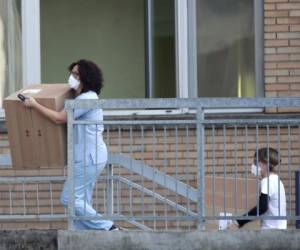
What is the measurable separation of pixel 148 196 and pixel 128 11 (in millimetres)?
2972

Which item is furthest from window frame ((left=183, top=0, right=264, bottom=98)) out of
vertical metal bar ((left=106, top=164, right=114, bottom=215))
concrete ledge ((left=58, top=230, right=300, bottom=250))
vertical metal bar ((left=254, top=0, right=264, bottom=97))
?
concrete ledge ((left=58, top=230, right=300, bottom=250))

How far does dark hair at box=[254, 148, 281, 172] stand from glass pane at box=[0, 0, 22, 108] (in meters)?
3.66

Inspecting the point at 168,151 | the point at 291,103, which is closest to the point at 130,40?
the point at 168,151

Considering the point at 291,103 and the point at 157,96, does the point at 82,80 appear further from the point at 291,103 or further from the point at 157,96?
the point at 157,96

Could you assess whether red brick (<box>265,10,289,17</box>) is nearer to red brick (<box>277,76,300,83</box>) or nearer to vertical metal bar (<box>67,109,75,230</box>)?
red brick (<box>277,76,300,83</box>)

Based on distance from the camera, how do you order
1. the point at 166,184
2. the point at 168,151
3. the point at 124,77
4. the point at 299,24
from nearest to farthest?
the point at 166,184, the point at 168,151, the point at 299,24, the point at 124,77

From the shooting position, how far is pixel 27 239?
7.96m

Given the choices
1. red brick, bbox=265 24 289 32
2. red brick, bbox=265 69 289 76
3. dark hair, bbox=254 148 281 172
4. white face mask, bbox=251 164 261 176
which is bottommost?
white face mask, bbox=251 164 261 176

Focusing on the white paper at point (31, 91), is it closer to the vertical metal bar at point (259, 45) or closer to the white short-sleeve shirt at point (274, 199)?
the white short-sleeve shirt at point (274, 199)

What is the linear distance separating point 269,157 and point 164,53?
3.10m

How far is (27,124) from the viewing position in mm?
7969

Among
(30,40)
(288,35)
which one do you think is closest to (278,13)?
(288,35)

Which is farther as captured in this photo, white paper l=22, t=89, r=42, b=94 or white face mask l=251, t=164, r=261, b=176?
white paper l=22, t=89, r=42, b=94

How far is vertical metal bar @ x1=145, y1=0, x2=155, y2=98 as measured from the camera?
35.0 ft
